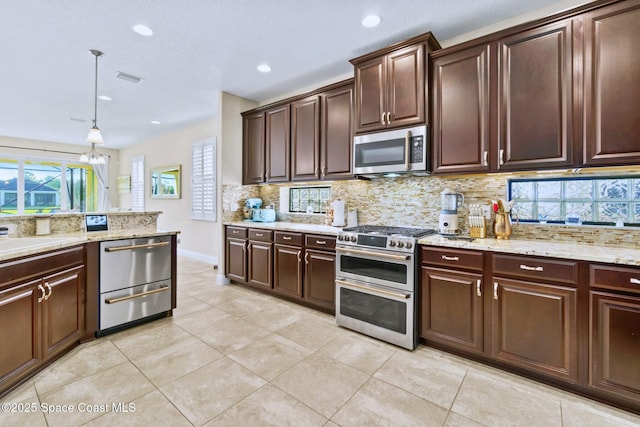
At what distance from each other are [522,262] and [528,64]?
1504 millimetres

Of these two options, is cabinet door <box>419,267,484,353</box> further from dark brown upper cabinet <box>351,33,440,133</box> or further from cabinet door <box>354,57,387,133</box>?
cabinet door <box>354,57,387,133</box>

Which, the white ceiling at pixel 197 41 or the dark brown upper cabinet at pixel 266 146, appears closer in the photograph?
the white ceiling at pixel 197 41

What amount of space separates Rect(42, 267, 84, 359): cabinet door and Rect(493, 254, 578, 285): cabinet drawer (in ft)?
10.6

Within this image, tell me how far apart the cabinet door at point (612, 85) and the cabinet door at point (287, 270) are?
2708 millimetres

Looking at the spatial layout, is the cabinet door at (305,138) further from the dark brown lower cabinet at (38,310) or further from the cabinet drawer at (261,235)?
the dark brown lower cabinet at (38,310)

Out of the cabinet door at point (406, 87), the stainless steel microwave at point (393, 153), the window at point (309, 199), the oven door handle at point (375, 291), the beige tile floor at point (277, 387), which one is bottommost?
the beige tile floor at point (277, 387)

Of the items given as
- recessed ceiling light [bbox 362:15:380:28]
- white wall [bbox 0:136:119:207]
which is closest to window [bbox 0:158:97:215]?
white wall [bbox 0:136:119:207]

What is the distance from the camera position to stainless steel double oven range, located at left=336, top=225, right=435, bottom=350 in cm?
242

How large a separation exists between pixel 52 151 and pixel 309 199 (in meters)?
7.50

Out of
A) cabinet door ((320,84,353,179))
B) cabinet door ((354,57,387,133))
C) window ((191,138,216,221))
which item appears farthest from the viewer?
window ((191,138,216,221))

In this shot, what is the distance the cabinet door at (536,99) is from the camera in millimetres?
2070

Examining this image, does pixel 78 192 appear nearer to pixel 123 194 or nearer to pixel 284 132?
pixel 123 194

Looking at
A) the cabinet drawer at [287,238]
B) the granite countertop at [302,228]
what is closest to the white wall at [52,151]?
the granite countertop at [302,228]

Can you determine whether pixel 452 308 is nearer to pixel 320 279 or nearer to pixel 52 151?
pixel 320 279
